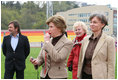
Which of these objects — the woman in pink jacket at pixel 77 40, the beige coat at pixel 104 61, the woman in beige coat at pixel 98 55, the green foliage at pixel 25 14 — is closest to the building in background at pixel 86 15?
the green foliage at pixel 25 14

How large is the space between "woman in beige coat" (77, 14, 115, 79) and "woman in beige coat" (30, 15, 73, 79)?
0.82 ft

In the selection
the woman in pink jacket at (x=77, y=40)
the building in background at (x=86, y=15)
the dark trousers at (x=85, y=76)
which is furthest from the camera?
the building in background at (x=86, y=15)

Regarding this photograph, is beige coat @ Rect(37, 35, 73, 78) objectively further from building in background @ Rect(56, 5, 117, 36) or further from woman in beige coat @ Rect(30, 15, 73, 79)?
building in background @ Rect(56, 5, 117, 36)

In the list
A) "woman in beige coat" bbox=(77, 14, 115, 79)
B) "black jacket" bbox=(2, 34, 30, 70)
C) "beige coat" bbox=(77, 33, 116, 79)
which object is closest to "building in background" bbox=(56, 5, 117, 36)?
"black jacket" bbox=(2, 34, 30, 70)

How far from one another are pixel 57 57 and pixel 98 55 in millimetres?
536

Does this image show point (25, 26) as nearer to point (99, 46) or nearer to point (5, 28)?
point (5, 28)

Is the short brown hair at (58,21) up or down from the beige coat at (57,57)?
up

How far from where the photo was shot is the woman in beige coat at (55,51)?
294 centimetres

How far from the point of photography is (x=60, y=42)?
3.07 meters

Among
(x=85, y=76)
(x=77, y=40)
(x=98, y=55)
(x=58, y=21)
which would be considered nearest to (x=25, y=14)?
(x=77, y=40)

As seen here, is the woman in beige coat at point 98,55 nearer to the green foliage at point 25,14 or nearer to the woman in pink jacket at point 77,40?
the woman in pink jacket at point 77,40

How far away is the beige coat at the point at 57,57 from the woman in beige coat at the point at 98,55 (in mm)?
254

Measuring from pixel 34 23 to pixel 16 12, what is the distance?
435 centimetres

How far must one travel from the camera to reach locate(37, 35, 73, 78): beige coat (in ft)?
9.58
